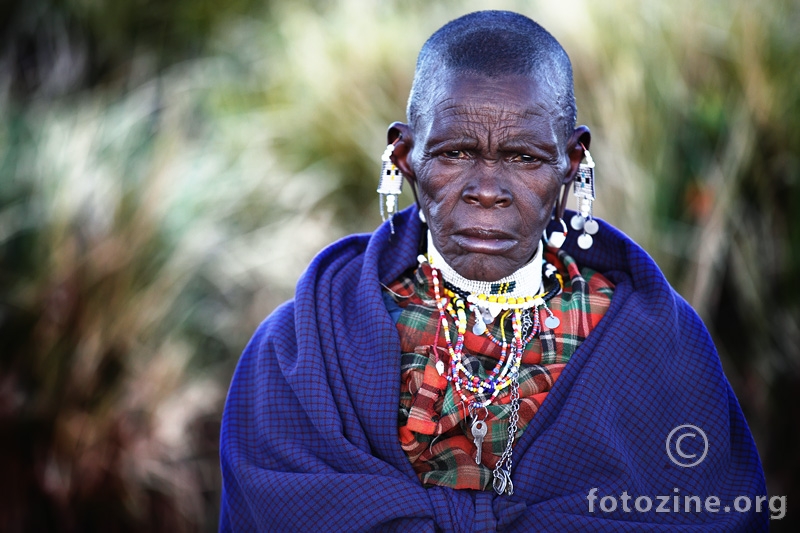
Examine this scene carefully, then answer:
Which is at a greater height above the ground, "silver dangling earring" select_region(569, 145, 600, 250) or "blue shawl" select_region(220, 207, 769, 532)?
"silver dangling earring" select_region(569, 145, 600, 250)

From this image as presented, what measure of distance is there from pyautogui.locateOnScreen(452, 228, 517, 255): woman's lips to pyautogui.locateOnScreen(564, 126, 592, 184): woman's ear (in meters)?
0.27

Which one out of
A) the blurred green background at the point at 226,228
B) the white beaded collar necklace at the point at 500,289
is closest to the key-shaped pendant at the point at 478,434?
the white beaded collar necklace at the point at 500,289

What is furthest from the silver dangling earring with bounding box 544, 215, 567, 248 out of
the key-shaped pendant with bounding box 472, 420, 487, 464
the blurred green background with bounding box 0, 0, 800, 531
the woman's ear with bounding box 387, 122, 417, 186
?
the blurred green background with bounding box 0, 0, 800, 531

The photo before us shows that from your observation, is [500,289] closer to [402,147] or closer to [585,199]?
[585,199]

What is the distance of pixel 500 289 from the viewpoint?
7.12 feet

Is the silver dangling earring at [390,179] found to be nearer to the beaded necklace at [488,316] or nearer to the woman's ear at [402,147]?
the woman's ear at [402,147]

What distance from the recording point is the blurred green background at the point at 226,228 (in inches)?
143

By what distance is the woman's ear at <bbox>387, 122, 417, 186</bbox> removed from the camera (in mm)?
2219

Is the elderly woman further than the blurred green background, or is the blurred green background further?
A: the blurred green background

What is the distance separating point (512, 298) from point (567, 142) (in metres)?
0.44

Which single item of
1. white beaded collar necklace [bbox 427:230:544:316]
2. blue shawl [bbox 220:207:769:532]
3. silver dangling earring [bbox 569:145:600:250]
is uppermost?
silver dangling earring [bbox 569:145:600:250]

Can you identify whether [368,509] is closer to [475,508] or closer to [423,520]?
[423,520]

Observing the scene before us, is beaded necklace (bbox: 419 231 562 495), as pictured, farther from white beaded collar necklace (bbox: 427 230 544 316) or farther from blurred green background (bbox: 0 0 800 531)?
blurred green background (bbox: 0 0 800 531)

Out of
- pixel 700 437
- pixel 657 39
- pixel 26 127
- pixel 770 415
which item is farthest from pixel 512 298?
pixel 26 127
